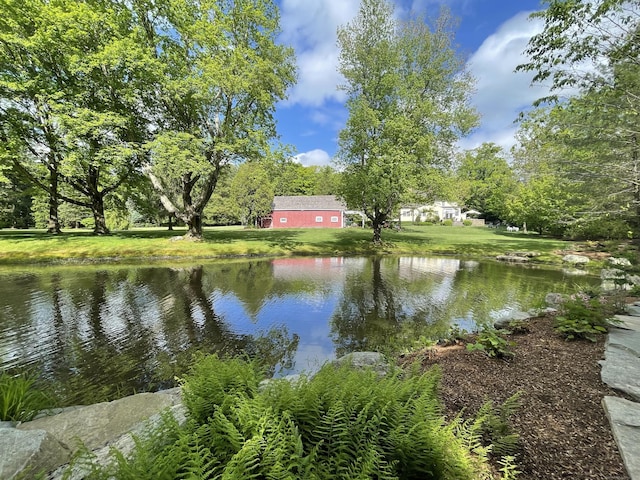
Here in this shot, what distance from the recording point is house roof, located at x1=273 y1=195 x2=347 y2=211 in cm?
4259

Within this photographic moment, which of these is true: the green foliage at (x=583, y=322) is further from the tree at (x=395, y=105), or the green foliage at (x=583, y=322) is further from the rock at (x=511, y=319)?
the tree at (x=395, y=105)

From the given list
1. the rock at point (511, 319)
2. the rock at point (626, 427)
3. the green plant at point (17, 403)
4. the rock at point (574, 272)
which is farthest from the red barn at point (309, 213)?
the rock at point (626, 427)

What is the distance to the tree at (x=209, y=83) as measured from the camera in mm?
16891

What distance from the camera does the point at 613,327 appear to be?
461cm

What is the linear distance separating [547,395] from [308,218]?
4033 centimetres

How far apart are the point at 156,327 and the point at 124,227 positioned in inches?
1328

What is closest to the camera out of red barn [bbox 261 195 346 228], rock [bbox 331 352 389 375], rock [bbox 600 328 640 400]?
rock [bbox 600 328 640 400]

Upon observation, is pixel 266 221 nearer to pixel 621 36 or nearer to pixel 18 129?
pixel 18 129

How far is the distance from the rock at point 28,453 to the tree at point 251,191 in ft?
121

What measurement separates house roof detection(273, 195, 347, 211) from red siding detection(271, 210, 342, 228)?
560 millimetres

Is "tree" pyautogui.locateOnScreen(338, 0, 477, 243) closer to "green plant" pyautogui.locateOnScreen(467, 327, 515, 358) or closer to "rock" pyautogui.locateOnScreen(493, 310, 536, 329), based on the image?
"rock" pyautogui.locateOnScreen(493, 310, 536, 329)

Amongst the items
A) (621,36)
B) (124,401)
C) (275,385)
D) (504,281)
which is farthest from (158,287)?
(621,36)

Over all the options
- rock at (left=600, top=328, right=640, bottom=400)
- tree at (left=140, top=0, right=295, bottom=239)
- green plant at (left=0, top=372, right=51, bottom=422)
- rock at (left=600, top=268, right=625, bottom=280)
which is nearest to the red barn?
tree at (left=140, top=0, right=295, bottom=239)

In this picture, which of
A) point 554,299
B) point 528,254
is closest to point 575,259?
point 528,254
